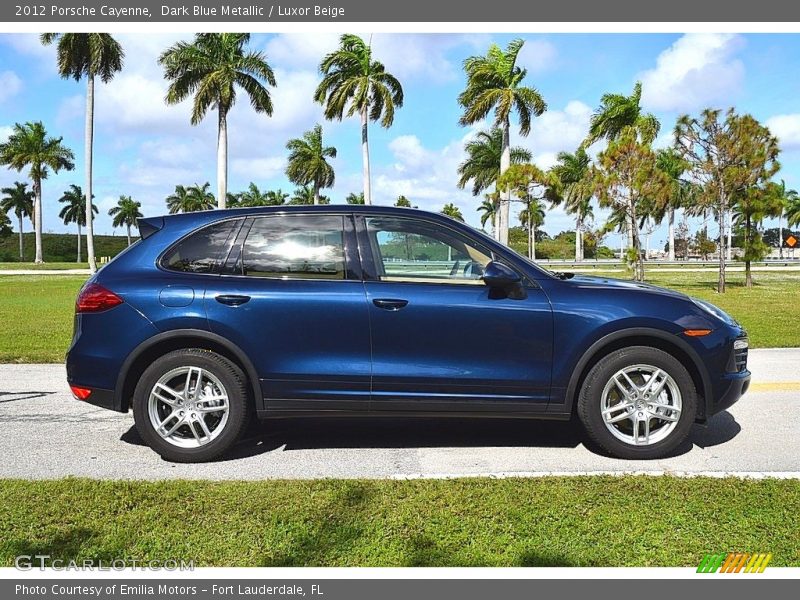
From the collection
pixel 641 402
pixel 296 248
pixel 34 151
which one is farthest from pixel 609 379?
pixel 34 151

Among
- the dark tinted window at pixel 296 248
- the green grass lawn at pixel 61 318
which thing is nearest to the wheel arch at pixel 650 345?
the dark tinted window at pixel 296 248

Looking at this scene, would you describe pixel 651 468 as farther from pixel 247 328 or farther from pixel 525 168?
pixel 525 168

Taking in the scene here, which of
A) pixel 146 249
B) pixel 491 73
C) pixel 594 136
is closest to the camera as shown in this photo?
pixel 146 249

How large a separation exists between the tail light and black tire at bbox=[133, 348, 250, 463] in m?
0.51

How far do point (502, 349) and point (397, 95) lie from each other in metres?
34.4

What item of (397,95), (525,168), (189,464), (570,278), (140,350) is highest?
(397,95)

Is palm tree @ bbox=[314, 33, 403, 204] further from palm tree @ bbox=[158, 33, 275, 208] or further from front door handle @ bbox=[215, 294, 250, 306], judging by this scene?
front door handle @ bbox=[215, 294, 250, 306]

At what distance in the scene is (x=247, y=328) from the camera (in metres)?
4.46

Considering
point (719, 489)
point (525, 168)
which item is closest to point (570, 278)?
point (719, 489)

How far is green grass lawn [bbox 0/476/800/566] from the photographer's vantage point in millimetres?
3080

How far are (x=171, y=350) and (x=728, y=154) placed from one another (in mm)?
24893

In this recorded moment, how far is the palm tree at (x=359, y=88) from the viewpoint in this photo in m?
35.5

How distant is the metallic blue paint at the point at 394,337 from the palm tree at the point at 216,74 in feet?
101

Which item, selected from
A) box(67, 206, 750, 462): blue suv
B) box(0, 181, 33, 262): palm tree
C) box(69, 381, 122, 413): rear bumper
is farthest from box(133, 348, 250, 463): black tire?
box(0, 181, 33, 262): palm tree
